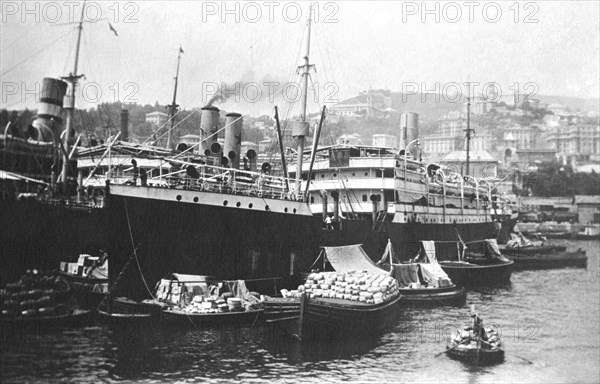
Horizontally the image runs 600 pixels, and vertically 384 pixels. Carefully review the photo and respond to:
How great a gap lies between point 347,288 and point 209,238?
561cm

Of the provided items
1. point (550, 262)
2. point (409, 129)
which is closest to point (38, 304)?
point (409, 129)

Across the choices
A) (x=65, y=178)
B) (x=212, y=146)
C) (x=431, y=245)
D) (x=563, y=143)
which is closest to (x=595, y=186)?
(x=563, y=143)

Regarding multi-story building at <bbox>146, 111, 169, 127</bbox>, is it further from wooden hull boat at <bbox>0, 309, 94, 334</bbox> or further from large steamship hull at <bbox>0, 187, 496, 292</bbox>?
wooden hull boat at <bbox>0, 309, 94, 334</bbox>

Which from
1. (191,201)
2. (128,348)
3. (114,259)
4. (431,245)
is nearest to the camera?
(128,348)

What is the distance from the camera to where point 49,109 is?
20656mm

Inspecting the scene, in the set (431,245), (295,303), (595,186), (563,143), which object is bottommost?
(295,303)

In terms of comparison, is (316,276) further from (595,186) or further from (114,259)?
(595,186)

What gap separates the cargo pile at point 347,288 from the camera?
1714 cm

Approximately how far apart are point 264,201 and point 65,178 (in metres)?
8.21

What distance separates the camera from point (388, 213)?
3019cm

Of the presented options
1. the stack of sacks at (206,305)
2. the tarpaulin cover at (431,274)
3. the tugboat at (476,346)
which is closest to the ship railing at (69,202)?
the stack of sacks at (206,305)

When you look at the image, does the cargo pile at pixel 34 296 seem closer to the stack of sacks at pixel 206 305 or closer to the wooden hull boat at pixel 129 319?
the wooden hull boat at pixel 129 319

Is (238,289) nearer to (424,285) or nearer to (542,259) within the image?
(424,285)

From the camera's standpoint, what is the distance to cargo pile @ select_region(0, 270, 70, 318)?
1500 cm
